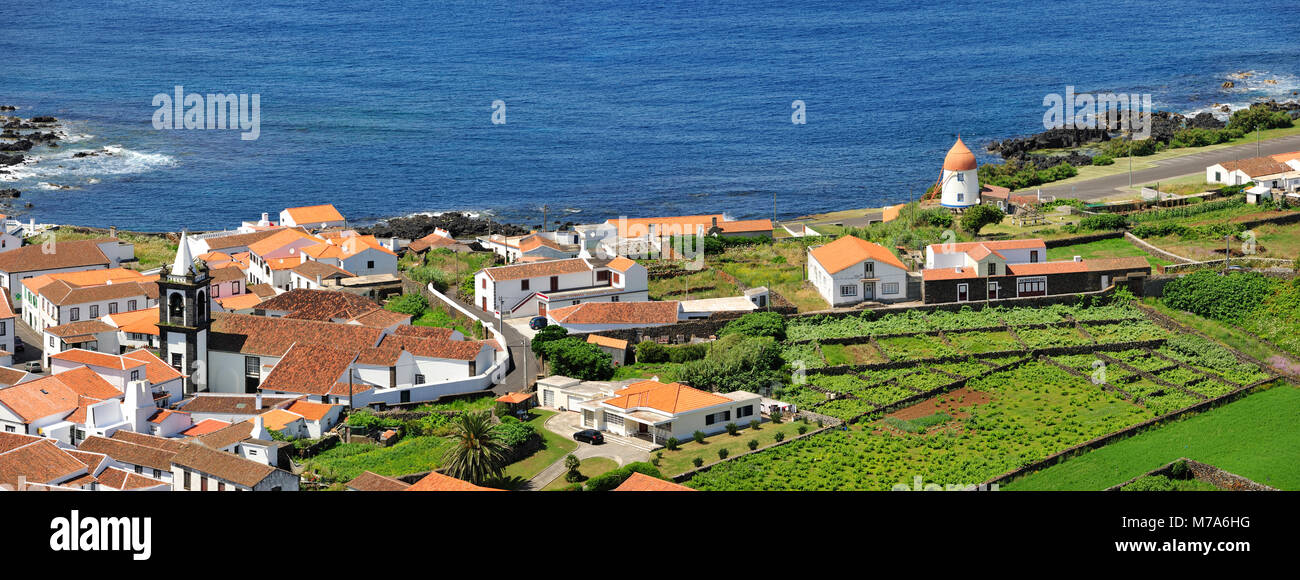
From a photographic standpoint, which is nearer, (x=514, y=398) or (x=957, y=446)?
(x=957, y=446)

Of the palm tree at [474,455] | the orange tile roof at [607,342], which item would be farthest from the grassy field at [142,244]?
the palm tree at [474,455]

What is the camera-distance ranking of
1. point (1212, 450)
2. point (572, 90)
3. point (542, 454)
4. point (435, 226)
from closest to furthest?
point (1212, 450), point (542, 454), point (435, 226), point (572, 90)

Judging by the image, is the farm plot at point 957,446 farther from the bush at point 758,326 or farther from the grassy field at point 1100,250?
the grassy field at point 1100,250

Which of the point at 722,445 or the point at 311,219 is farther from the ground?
the point at 311,219

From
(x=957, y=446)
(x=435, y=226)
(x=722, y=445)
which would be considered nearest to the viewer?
(x=957, y=446)

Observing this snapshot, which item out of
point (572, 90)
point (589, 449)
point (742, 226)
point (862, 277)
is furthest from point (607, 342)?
point (572, 90)

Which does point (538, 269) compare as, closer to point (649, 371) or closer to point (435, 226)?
point (649, 371)

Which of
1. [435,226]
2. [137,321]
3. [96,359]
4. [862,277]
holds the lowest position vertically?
[96,359]
